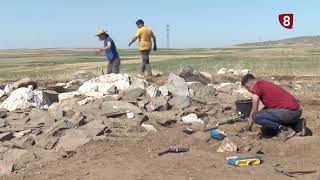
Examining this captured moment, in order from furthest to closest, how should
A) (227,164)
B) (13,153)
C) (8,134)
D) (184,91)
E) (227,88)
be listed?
Answer: 1. (227,88)
2. (184,91)
3. (8,134)
4. (13,153)
5. (227,164)

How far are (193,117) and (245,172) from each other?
3.31 metres

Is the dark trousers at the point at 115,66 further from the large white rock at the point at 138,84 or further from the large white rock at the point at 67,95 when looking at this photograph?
the large white rock at the point at 67,95

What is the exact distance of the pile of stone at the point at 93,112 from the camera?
812cm

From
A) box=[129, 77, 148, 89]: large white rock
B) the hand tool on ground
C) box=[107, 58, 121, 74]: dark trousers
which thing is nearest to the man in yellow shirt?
box=[107, 58, 121, 74]: dark trousers

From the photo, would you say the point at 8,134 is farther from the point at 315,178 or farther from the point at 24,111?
the point at 315,178

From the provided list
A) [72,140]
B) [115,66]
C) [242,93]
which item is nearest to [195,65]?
[115,66]

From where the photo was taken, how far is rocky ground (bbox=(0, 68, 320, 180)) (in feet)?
22.1

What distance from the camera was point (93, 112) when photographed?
31.9ft

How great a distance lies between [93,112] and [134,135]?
4.77ft

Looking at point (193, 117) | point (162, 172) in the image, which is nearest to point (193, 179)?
point (162, 172)

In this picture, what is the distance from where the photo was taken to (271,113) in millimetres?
8195

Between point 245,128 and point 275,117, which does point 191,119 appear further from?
point 275,117

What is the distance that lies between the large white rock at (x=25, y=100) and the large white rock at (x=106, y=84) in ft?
3.38

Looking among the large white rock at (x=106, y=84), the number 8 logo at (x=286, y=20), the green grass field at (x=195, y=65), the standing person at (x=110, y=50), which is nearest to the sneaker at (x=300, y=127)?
the large white rock at (x=106, y=84)
